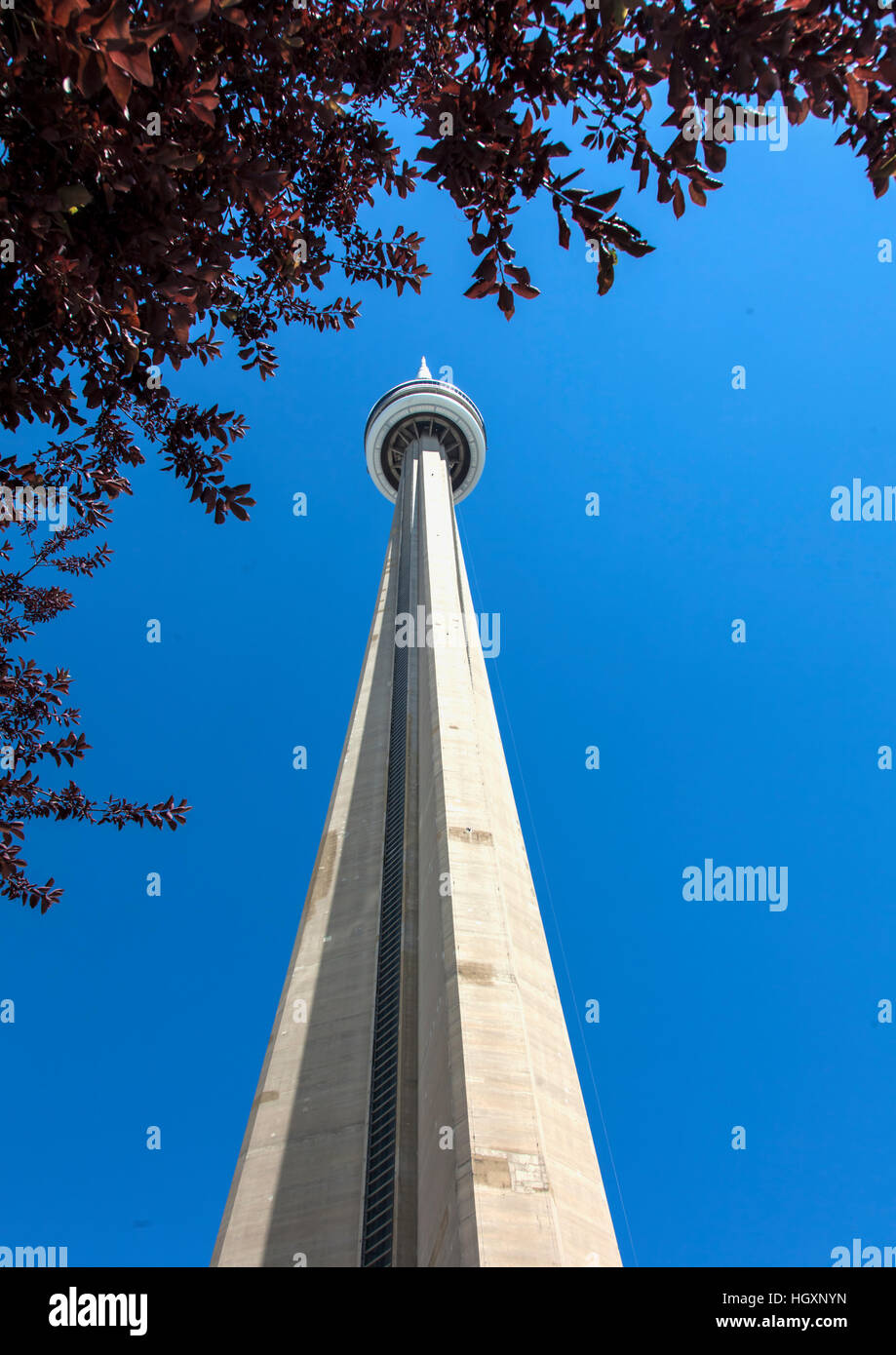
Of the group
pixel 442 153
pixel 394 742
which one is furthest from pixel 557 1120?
pixel 394 742

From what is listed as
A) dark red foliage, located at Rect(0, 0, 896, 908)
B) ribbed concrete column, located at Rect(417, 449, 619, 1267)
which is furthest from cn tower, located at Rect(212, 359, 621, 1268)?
dark red foliage, located at Rect(0, 0, 896, 908)

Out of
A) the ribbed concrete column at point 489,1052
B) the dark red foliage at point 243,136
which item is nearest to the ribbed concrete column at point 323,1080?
the ribbed concrete column at point 489,1052

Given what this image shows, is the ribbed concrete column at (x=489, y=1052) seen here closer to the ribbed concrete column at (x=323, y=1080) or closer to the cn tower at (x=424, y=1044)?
the cn tower at (x=424, y=1044)

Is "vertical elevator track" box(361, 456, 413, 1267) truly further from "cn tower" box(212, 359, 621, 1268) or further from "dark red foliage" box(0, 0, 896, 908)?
"dark red foliage" box(0, 0, 896, 908)
